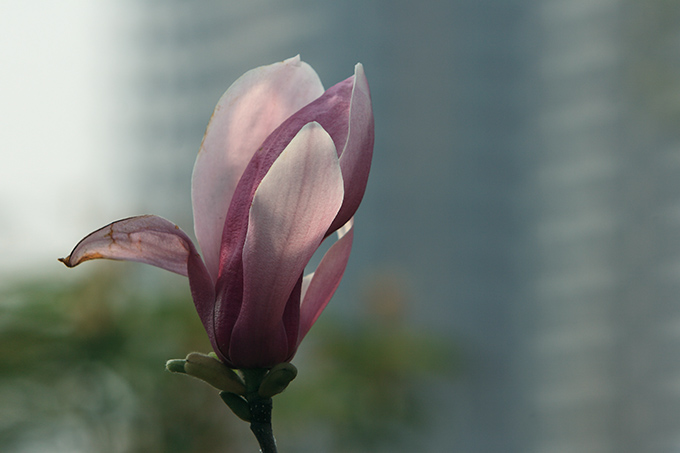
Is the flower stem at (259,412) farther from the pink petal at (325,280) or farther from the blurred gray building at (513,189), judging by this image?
the blurred gray building at (513,189)

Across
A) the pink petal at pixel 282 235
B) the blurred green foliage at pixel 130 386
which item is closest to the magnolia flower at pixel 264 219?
the pink petal at pixel 282 235

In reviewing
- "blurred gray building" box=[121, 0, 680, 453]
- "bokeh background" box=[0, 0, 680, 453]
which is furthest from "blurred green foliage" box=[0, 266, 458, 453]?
"blurred gray building" box=[121, 0, 680, 453]

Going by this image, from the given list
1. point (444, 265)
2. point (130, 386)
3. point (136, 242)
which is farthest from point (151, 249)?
point (444, 265)

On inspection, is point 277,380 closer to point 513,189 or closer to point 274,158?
point 274,158

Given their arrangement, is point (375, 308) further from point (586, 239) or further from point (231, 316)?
point (586, 239)

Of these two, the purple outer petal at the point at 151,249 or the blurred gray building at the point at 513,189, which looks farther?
the blurred gray building at the point at 513,189

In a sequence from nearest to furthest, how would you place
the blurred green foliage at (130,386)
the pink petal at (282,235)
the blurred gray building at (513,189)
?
the pink petal at (282,235) → the blurred green foliage at (130,386) → the blurred gray building at (513,189)
